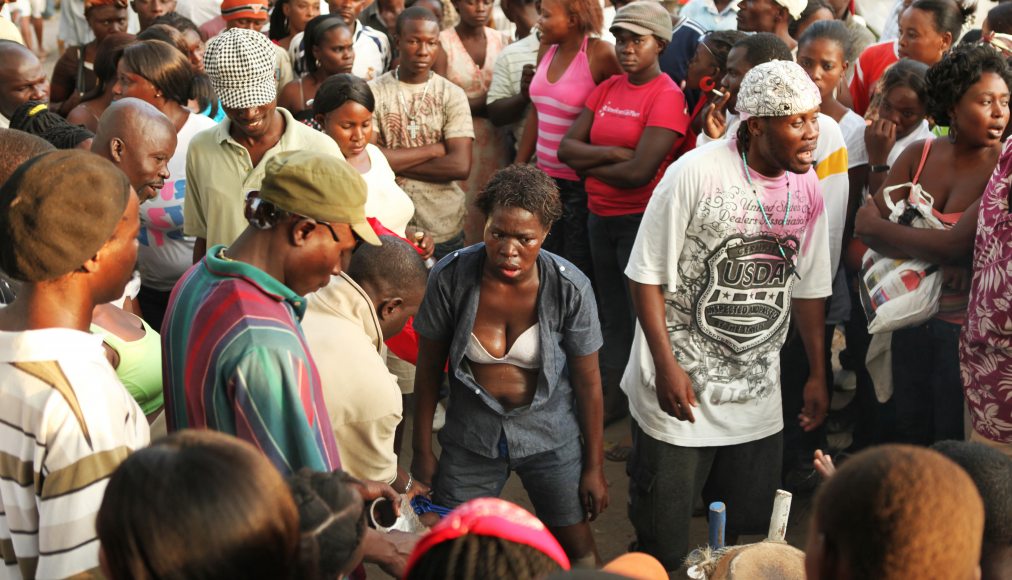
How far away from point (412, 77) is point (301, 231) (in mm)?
3476

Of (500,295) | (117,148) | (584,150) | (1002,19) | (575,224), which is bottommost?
(575,224)

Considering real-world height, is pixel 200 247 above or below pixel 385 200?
below

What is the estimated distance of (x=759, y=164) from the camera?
3730 mm

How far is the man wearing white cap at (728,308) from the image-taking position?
12.1 feet

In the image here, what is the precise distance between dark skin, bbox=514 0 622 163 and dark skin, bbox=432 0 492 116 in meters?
0.81

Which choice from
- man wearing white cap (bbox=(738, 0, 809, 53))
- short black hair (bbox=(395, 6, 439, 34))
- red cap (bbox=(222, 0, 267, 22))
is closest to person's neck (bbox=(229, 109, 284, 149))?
short black hair (bbox=(395, 6, 439, 34))

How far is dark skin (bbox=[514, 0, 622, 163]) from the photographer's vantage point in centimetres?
582

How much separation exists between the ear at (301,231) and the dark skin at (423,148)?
3217mm

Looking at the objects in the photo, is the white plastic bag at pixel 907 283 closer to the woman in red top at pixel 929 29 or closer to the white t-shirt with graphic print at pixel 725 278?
the white t-shirt with graphic print at pixel 725 278

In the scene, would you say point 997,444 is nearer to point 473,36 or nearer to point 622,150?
point 622,150

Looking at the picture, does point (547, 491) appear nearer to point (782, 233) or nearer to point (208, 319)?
point (782, 233)

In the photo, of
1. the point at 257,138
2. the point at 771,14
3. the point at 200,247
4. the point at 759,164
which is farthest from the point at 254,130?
the point at 771,14

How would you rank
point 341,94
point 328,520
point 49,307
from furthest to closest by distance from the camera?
point 341,94 < point 49,307 < point 328,520

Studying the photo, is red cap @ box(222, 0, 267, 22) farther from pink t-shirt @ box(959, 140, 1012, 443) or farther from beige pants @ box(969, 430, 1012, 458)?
beige pants @ box(969, 430, 1012, 458)
